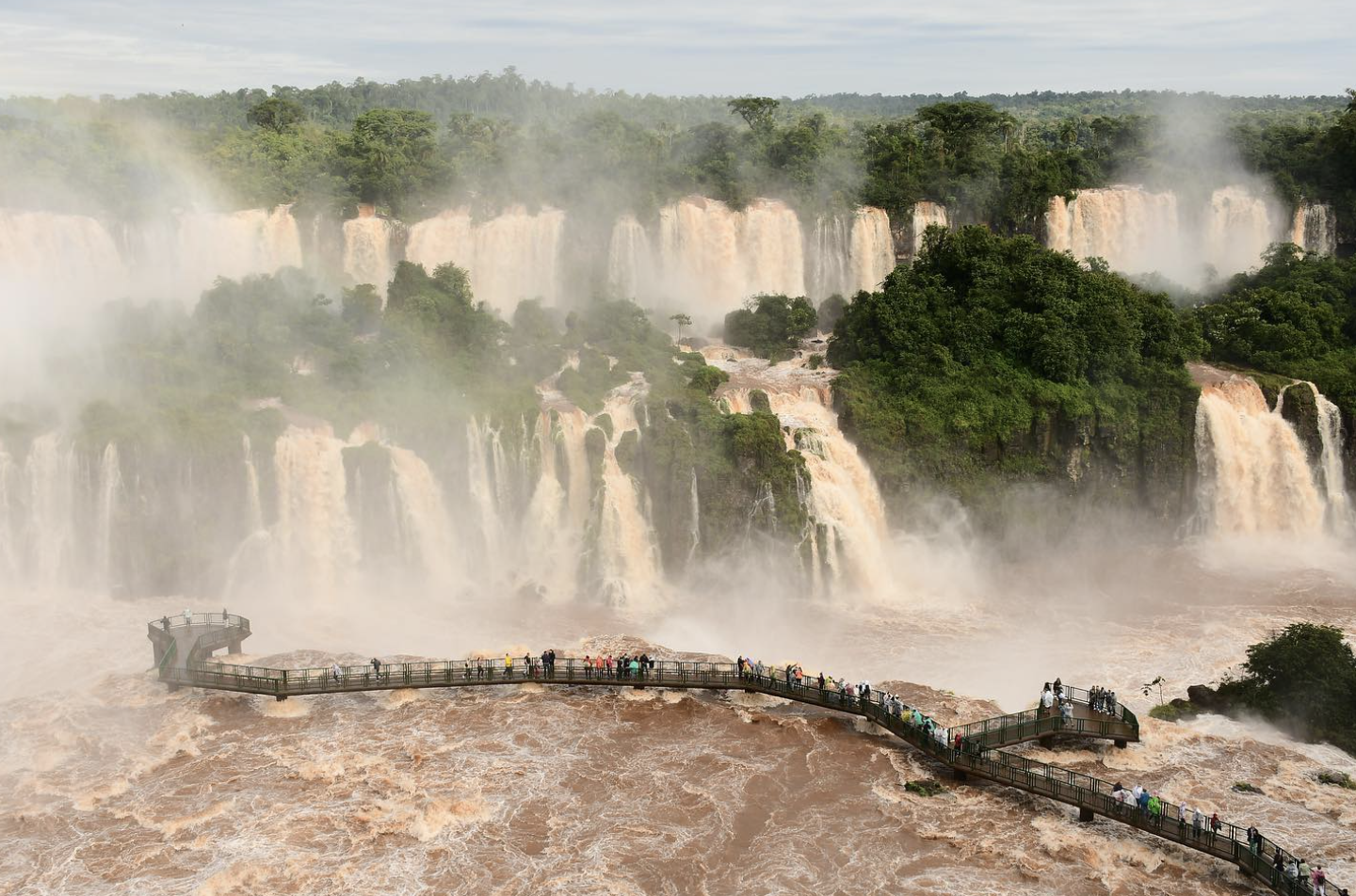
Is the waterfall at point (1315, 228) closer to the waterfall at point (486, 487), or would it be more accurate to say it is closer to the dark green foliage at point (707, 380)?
the dark green foliage at point (707, 380)

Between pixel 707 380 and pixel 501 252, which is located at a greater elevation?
pixel 501 252

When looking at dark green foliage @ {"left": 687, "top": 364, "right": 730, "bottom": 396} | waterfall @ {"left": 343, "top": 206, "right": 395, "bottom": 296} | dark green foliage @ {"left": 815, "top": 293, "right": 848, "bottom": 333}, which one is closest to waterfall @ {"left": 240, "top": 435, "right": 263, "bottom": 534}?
dark green foliage @ {"left": 687, "top": 364, "right": 730, "bottom": 396}

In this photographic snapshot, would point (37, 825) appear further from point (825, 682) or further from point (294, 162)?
point (294, 162)

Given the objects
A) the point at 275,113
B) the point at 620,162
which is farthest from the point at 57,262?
the point at 275,113

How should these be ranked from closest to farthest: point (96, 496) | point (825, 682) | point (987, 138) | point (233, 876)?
point (233, 876)
point (825, 682)
point (96, 496)
point (987, 138)

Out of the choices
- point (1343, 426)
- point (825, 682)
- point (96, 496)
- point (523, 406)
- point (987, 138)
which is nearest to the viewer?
point (825, 682)

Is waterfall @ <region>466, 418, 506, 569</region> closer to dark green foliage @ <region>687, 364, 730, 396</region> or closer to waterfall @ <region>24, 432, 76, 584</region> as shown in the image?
dark green foliage @ <region>687, 364, 730, 396</region>

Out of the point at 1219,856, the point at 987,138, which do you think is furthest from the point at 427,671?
the point at 987,138

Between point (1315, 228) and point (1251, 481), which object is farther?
point (1315, 228)

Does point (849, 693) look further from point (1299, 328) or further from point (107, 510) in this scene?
point (1299, 328)
